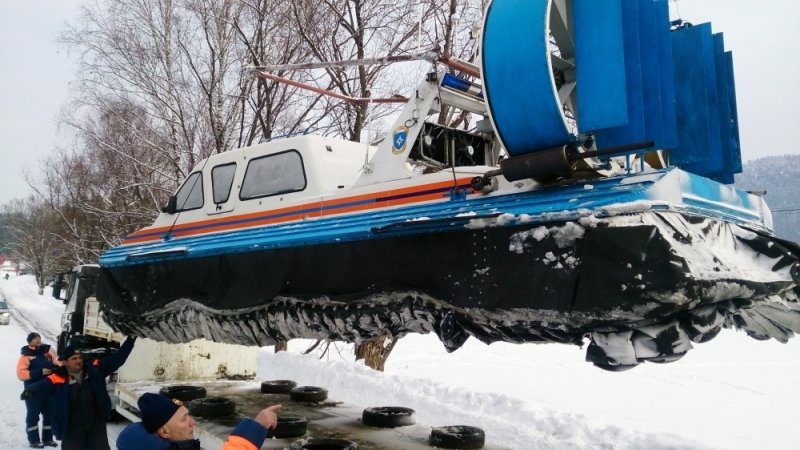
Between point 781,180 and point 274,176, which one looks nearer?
point 274,176

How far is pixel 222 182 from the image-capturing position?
5660mm

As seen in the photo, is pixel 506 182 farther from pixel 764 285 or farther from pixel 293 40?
pixel 293 40

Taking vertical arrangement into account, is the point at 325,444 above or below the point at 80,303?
below

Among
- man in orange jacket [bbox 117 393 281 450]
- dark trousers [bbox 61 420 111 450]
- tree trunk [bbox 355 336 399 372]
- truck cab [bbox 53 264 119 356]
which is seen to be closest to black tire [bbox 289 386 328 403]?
dark trousers [bbox 61 420 111 450]

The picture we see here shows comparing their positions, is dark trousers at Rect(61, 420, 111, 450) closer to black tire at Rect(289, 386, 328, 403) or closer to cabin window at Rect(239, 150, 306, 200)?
black tire at Rect(289, 386, 328, 403)

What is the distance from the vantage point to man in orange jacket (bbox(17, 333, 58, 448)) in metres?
7.43

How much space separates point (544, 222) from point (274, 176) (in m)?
2.85

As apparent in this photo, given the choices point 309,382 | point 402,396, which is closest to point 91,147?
point 309,382

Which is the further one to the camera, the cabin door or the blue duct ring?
the cabin door

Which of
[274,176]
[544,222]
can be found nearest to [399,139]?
[274,176]

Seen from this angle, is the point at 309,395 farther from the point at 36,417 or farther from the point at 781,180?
the point at 781,180

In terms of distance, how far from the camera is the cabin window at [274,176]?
197 inches

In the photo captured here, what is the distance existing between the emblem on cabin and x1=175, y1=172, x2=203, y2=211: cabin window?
2.40 meters

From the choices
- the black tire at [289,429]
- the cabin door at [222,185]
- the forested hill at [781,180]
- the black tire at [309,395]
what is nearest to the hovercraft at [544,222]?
the cabin door at [222,185]
